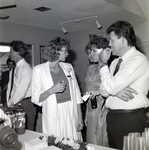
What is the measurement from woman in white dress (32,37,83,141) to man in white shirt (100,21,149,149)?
0.37 m

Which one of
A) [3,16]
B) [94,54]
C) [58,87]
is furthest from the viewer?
[3,16]

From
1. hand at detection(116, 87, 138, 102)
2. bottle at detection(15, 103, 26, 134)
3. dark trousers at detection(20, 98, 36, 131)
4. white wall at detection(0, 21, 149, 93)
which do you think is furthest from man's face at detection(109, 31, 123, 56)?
white wall at detection(0, 21, 149, 93)

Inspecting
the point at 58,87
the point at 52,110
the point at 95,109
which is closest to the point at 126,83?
the point at 58,87

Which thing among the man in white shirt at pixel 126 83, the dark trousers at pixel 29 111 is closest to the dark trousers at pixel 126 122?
the man in white shirt at pixel 126 83

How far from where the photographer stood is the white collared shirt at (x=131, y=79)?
1009 millimetres

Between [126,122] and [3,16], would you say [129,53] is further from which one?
[3,16]

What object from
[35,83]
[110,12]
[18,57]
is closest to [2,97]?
[18,57]

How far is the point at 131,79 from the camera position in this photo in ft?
3.31

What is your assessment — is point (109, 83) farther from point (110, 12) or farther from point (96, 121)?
point (110, 12)

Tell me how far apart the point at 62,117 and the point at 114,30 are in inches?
26.4

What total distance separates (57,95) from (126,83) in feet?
1.78

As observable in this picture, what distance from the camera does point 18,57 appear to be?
175 centimetres

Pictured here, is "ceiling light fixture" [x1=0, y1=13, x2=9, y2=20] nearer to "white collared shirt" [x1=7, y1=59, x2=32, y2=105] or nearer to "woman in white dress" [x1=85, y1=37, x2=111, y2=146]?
"white collared shirt" [x1=7, y1=59, x2=32, y2=105]

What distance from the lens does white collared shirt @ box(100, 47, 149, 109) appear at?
3.31 ft
